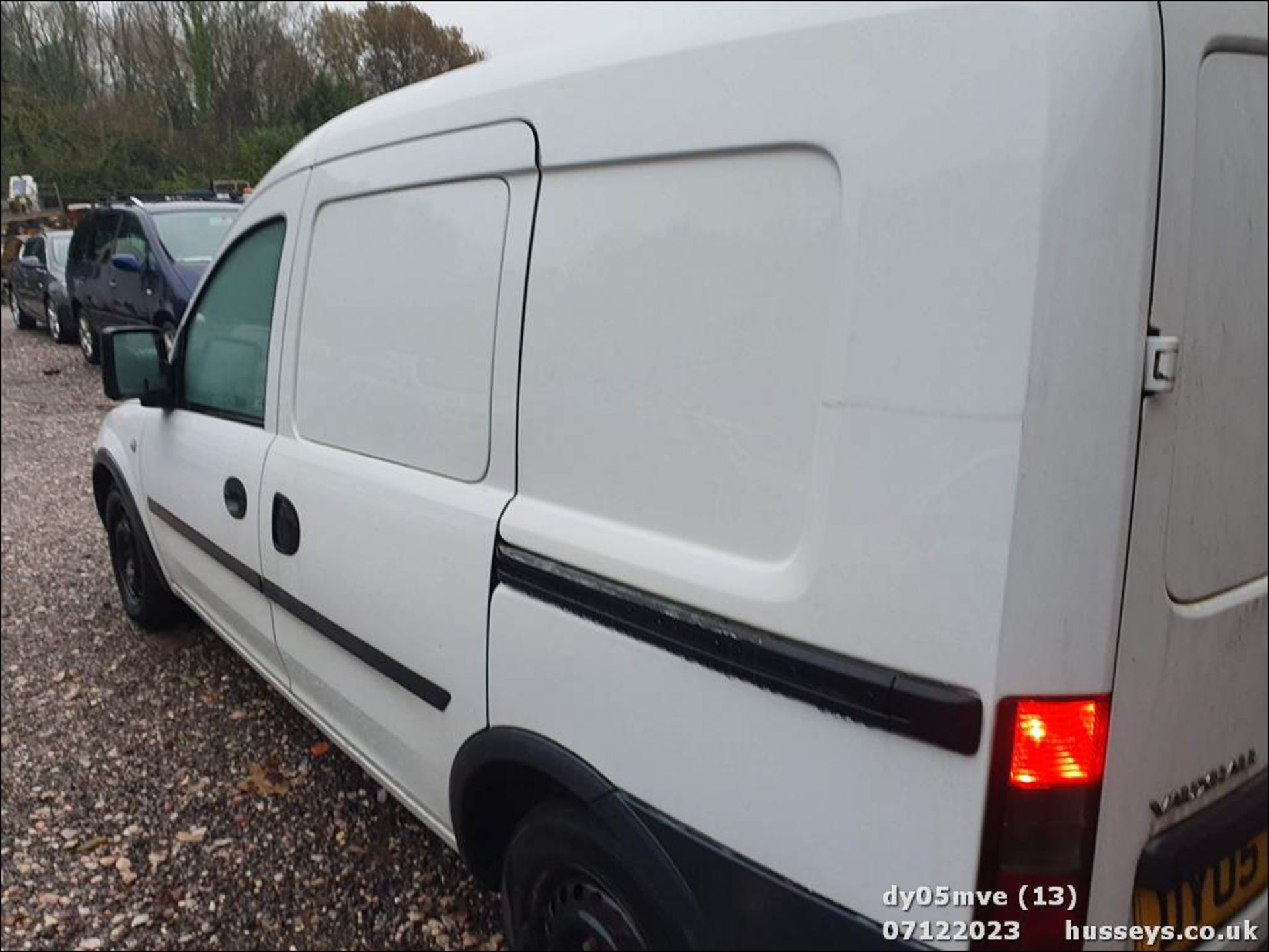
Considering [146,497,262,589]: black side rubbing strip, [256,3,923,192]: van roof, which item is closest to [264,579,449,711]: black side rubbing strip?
[146,497,262,589]: black side rubbing strip

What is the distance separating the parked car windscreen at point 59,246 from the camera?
14609 mm

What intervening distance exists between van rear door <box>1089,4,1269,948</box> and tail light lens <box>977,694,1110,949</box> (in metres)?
0.04

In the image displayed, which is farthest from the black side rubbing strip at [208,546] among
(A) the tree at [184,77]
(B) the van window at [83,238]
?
(B) the van window at [83,238]

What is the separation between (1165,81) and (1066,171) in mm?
185

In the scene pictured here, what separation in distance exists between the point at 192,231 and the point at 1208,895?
1058 cm

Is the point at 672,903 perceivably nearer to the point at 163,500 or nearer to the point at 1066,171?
the point at 1066,171

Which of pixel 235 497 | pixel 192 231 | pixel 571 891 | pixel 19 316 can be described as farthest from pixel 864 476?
pixel 19 316

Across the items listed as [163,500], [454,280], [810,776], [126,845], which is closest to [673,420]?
[810,776]

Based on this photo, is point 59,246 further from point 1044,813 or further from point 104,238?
point 1044,813

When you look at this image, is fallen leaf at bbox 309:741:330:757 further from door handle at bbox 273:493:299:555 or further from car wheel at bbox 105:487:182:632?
car wheel at bbox 105:487:182:632

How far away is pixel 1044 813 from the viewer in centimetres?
123

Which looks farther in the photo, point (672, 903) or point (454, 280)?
point (454, 280)

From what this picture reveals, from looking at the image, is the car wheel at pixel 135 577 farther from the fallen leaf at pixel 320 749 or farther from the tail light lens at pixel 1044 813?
the tail light lens at pixel 1044 813

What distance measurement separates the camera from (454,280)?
80.7 inches
